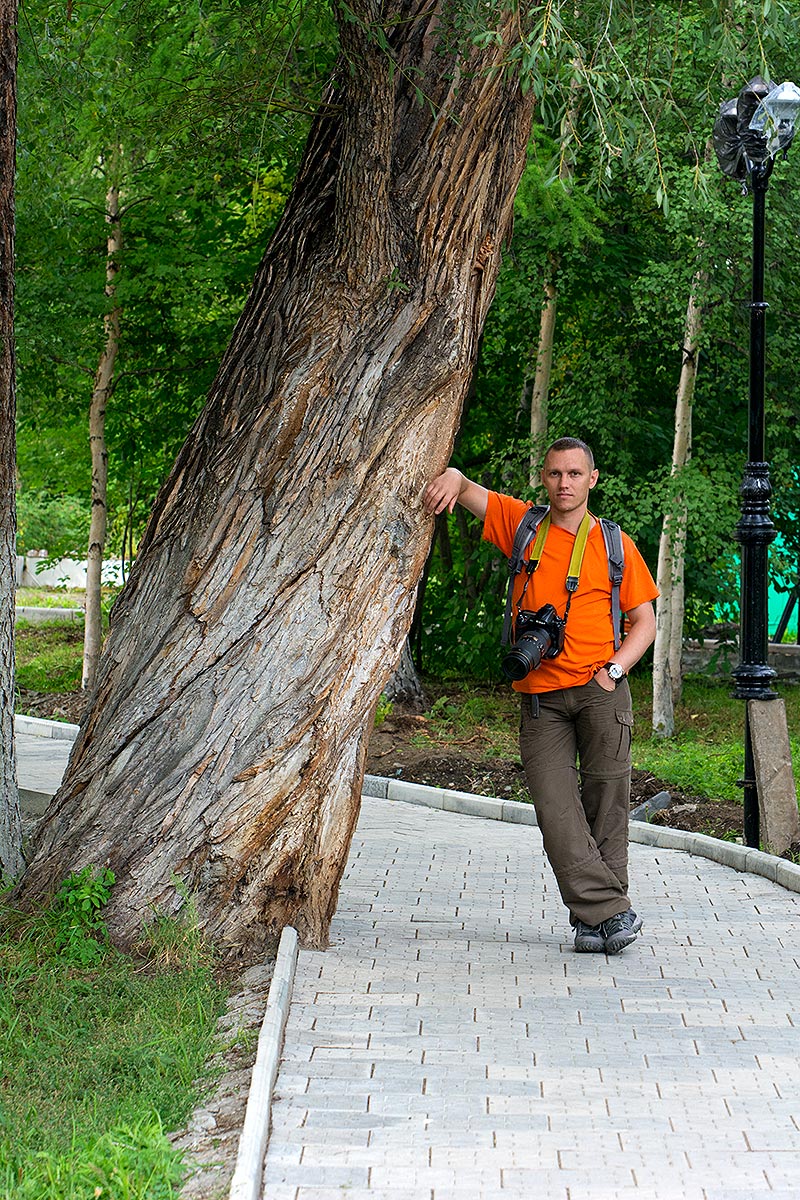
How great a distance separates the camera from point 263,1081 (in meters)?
4.29

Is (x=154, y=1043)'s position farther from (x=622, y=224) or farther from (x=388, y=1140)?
(x=622, y=224)

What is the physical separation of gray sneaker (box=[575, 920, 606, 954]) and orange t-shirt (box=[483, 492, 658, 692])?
1.06 meters

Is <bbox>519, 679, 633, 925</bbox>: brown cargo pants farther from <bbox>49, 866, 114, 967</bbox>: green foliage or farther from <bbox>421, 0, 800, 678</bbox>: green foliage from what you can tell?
<bbox>421, 0, 800, 678</bbox>: green foliage

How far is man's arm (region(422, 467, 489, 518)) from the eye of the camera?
6.32 meters

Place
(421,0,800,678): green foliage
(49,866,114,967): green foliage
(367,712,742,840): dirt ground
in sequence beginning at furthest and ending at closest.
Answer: (421,0,800,678): green foliage < (367,712,742,840): dirt ground < (49,866,114,967): green foliage

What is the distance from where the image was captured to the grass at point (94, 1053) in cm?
380

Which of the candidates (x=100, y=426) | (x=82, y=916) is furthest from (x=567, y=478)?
(x=100, y=426)

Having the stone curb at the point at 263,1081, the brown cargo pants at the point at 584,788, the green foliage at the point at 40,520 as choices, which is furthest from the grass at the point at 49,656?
the stone curb at the point at 263,1081

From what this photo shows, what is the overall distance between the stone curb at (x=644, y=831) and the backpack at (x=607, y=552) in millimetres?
2419

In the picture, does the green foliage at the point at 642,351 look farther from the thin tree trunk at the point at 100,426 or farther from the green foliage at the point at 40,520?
the green foliage at the point at 40,520

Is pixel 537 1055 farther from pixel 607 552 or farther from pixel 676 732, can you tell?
pixel 676 732

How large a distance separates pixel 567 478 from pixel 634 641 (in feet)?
2.53

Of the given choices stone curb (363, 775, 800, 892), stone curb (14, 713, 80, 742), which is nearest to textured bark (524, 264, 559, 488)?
Answer: stone curb (363, 775, 800, 892)

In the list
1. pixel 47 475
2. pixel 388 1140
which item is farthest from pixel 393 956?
pixel 47 475
